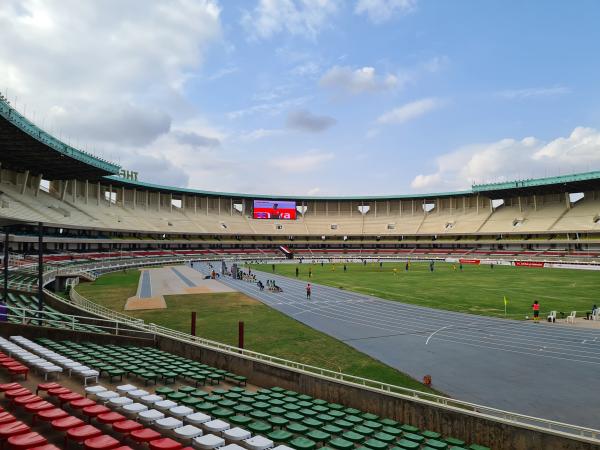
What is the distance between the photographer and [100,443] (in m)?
6.93

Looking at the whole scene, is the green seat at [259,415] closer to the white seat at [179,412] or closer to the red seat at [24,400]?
the white seat at [179,412]

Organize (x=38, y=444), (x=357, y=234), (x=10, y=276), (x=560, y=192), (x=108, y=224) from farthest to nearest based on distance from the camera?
1. (x=357, y=234)
2. (x=560, y=192)
3. (x=108, y=224)
4. (x=10, y=276)
5. (x=38, y=444)

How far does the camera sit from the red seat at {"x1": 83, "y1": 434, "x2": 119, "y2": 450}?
6.79 meters

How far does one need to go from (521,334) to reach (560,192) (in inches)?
3039

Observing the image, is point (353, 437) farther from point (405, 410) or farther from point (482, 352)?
point (482, 352)

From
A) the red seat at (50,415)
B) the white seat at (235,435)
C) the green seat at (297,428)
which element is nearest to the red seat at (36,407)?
the red seat at (50,415)

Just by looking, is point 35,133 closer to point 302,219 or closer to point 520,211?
point 302,219

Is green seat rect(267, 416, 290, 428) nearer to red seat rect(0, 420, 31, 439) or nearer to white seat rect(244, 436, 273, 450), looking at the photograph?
white seat rect(244, 436, 273, 450)

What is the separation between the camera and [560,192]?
8569cm

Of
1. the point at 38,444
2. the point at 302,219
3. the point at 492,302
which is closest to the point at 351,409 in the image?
the point at 38,444

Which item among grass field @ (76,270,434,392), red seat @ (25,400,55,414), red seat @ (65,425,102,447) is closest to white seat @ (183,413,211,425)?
red seat @ (65,425,102,447)

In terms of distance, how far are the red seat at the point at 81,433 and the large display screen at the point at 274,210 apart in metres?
98.2

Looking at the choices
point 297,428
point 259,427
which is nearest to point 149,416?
point 259,427

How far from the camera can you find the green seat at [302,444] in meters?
8.00
